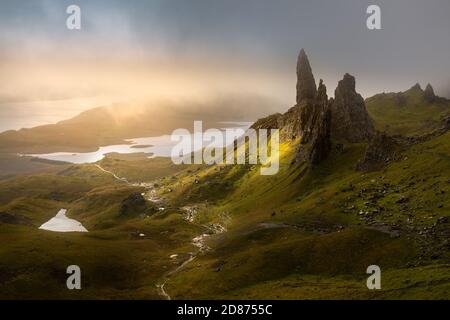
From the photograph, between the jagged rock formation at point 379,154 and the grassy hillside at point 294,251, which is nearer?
the grassy hillside at point 294,251

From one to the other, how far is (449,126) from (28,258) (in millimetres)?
173858

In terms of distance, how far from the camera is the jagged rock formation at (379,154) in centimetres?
18338

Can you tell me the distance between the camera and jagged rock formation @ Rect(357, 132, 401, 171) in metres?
183

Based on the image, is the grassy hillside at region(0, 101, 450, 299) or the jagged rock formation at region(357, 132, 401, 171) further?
the jagged rock formation at region(357, 132, 401, 171)

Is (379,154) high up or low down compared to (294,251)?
up

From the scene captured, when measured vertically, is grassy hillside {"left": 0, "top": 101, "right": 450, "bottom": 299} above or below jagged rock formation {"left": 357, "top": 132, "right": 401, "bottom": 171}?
below

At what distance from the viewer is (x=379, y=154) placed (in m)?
188

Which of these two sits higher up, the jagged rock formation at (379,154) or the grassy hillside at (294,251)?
the jagged rock formation at (379,154)
